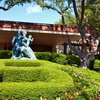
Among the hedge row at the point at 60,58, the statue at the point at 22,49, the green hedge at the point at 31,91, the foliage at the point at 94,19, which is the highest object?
the foliage at the point at 94,19

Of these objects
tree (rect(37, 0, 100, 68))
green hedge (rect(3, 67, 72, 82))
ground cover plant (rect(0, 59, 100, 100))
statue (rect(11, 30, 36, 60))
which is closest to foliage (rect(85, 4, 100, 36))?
tree (rect(37, 0, 100, 68))

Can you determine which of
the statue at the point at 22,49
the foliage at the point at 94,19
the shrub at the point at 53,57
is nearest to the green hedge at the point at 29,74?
the statue at the point at 22,49

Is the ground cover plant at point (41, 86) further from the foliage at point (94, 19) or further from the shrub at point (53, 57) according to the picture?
the foliage at point (94, 19)

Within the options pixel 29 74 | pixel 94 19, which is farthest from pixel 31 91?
pixel 94 19

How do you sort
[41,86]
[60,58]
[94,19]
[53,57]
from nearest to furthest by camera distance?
[41,86], [60,58], [53,57], [94,19]

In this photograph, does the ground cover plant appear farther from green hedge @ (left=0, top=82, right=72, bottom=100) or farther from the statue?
the statue

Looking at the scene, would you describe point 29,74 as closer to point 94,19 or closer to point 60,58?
point 60,58

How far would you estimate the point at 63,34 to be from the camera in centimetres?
3120

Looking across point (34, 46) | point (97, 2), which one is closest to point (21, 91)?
point (97, 2)

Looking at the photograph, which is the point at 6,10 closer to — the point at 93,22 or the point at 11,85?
the point at 93,22

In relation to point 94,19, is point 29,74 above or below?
below

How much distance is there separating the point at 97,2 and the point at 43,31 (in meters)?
6.49

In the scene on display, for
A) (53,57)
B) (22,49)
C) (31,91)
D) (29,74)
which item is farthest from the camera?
(53,57)

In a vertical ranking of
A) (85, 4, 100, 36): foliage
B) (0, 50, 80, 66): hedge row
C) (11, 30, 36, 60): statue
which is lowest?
(0, 50, 80, 66): hedge row
